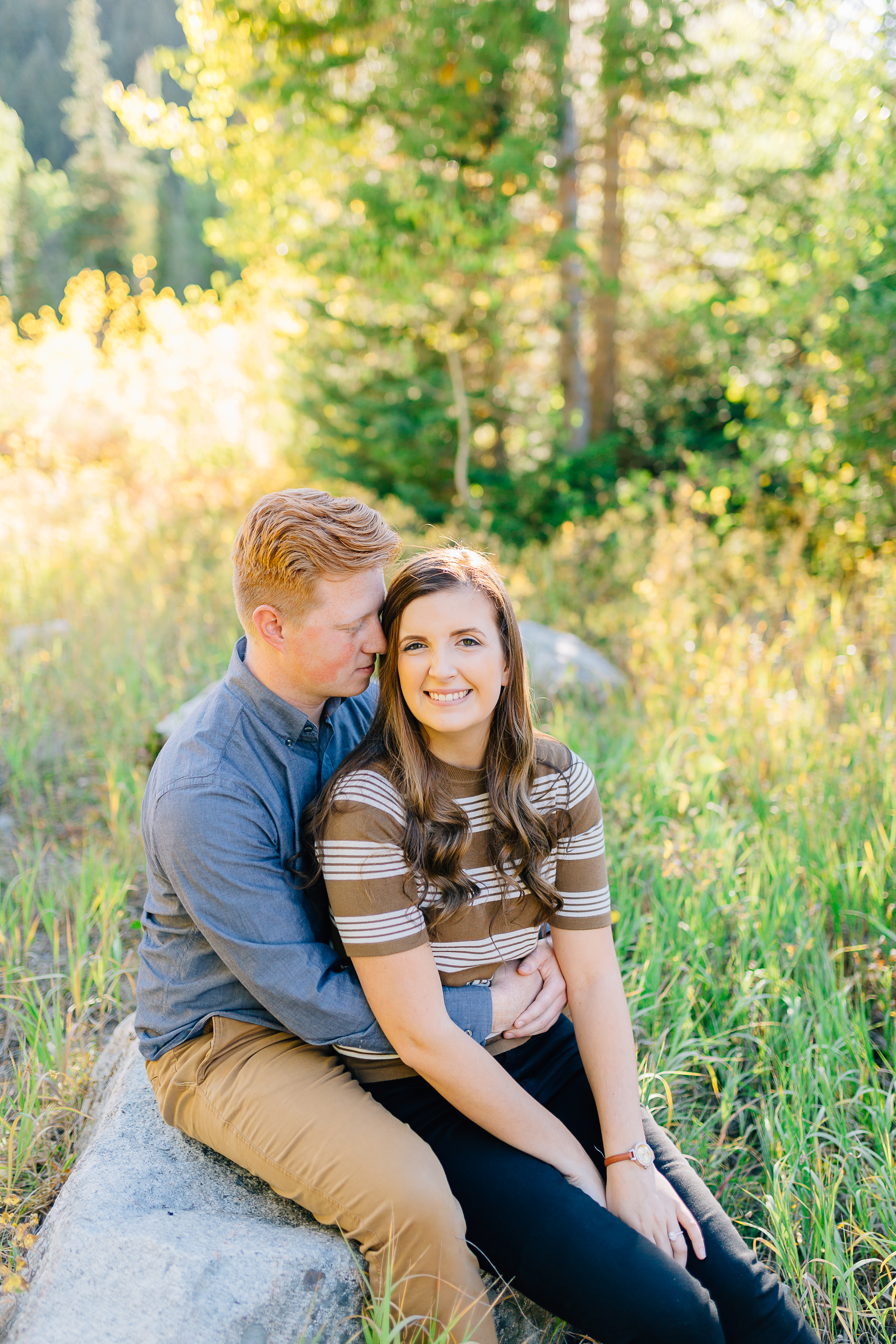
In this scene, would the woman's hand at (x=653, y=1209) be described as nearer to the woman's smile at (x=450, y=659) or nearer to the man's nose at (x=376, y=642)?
the woman's smile at (x=450, y=659)

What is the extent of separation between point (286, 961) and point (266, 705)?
1.62ft

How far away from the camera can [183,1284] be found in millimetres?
1435

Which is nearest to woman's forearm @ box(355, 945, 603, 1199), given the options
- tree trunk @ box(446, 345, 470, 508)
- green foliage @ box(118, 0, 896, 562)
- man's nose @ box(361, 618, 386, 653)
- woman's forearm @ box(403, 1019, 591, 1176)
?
woman's forearm @ box(403, 1019, 591, 1176)

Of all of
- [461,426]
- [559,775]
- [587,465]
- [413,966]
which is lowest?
[413,966]

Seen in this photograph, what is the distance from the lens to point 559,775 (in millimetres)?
1897

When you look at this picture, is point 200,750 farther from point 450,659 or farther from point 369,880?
point 450,659

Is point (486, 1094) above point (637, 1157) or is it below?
above

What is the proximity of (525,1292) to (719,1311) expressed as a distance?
1.18 feet

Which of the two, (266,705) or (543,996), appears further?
(543,996)

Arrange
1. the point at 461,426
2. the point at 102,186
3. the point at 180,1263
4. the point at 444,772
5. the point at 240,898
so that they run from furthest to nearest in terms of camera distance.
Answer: the point at 102,186
the point at 461,426
the point at 444,772
the point at 240,898
the point at 180,1263

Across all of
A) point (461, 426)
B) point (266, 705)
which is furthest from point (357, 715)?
point (461, 426)

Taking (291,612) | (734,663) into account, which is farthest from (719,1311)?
(734,663)

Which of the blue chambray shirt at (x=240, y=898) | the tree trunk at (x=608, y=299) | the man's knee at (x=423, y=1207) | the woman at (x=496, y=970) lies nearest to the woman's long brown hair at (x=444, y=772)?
the woman at (x=496, y=970)

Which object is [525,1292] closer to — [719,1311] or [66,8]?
[719,1311]
